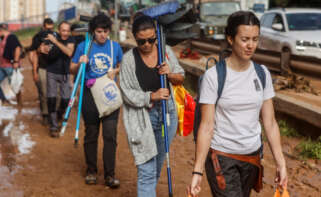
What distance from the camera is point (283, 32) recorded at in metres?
12.8

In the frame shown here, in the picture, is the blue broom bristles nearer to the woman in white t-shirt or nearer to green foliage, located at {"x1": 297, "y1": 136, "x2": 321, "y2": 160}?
the woman in white t-shirt

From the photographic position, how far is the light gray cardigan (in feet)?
13.7

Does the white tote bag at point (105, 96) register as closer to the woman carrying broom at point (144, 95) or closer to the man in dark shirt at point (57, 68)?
the woman carrying broom at point (144, 95)

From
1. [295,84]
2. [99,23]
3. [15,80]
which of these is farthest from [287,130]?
[15,80]

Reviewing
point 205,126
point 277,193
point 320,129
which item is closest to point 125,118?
point 205,126

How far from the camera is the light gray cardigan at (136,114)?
416 centimetres

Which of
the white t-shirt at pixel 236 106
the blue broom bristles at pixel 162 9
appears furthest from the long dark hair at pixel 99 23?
the white t-shirt at pixel 236 106

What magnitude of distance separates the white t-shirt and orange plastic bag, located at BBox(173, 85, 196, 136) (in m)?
1.20

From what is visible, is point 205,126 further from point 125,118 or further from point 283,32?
point 283,32

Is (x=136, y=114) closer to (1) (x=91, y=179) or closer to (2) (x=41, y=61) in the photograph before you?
(1) (x=91, y=179)

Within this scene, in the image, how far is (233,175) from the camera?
3.22 metres

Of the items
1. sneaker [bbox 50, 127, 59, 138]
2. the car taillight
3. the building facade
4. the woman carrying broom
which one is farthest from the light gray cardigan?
the building facade

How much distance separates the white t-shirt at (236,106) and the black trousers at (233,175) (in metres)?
0.08

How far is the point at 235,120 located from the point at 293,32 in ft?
32.8
